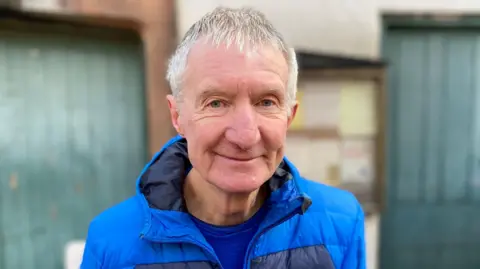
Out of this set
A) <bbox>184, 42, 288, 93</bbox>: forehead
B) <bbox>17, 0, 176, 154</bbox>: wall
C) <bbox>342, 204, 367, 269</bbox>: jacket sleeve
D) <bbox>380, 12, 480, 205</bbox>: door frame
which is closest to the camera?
<bbox>184, 42, 288, 93</bbox>: forehead

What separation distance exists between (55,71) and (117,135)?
0.52 m

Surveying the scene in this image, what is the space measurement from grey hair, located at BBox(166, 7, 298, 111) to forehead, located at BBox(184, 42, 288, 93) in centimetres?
2

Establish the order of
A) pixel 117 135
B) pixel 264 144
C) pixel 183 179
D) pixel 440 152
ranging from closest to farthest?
1. pixel 264 144
2. pixel 183 179
3. pixel 117 135
4. pixel 440 152

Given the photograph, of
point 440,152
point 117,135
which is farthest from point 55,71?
point 440,152

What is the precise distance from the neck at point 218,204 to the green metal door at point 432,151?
2131 mm

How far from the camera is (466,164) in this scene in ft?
10.7

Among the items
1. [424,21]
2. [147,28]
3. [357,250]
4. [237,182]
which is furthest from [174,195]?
[424,21]

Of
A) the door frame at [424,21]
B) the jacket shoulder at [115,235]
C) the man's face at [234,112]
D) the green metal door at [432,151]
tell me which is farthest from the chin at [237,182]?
the green metal door at [432,151]

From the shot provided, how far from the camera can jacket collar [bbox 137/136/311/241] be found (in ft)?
3.94

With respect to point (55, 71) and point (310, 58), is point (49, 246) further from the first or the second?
point (310, 58)

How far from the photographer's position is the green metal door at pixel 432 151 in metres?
3.16

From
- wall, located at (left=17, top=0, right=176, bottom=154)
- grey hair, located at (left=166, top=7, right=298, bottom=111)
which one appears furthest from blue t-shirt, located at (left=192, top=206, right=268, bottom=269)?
wall, located at (left=17, top=0, right=176, bottom=154)

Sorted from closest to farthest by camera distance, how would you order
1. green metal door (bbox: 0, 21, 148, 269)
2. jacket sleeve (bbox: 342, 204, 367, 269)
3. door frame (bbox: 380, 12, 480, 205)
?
jacket sleeve (bbox: 342, 204, 367, 269)
green metal door (bbox: 0, 21, 148, 269)
door frame (bbox: 380, 12, 480, 205)

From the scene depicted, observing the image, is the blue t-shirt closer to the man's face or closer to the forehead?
the man's face
